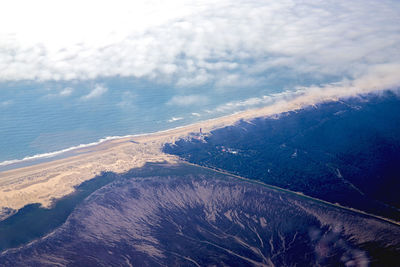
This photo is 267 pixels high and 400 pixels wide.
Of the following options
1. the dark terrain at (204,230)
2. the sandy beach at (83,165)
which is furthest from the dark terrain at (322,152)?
the dark terrain at (204,230)

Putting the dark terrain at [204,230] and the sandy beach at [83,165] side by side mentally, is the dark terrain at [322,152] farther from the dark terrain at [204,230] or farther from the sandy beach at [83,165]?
the dark terrain at [204,230]

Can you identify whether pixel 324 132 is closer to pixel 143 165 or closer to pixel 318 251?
pixel 318 251

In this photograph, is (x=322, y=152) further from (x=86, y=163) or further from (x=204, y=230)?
(x=86, y=163)

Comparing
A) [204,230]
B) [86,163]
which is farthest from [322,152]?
[86,163]

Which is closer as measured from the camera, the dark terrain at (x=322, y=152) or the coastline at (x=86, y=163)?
the coastline at (x=86, y=163)

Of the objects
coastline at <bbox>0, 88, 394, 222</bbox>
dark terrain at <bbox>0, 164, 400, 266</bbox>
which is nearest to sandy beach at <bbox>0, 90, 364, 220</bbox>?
coastline at <bbox>0, 88, 394, 222</bbox>

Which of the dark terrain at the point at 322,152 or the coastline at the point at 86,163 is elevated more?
the coastline at the point at 86,163

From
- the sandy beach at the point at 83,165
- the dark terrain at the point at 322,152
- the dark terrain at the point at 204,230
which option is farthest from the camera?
the dark terrain at the point at 322,152
